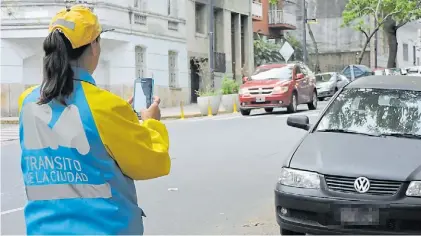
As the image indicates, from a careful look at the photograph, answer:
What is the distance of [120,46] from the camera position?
27172mm

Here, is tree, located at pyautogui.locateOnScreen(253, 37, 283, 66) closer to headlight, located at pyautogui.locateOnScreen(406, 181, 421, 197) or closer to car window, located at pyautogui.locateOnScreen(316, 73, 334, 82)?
car window, located at pyautogui.locateOnScreen(316, 73, 334, 82)

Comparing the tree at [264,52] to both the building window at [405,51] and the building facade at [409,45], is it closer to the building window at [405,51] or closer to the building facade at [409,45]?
the building facade at [409,45]

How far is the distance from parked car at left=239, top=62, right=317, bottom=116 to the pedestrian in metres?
20.1

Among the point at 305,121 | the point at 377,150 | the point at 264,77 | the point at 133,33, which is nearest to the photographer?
the point at 377,150

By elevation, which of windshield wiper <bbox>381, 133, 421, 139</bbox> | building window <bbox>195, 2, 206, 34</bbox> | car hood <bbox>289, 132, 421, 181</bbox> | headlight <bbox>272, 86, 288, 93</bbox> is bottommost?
car hood <bbox>289, 132, 421, 181</bbox>

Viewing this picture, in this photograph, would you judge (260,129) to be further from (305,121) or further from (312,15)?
(312,15)

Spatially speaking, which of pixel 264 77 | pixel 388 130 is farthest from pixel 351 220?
pixel 264 77

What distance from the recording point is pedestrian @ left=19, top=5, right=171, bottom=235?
2.44 metres

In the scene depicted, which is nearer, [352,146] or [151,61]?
[352,146]

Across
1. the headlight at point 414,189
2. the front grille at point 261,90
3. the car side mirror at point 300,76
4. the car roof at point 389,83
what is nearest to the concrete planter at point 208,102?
the front grille at point 261,90

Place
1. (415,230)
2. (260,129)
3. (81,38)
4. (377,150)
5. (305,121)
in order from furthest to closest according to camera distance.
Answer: (260,129) → (305,121) → (377,150) → (415,230) → (81,38)

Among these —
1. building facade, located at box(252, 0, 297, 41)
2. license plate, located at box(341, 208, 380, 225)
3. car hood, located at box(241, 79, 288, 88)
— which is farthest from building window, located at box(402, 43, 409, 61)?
license plate, located at box(341, 208, 380, 225)

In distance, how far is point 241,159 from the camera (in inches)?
472

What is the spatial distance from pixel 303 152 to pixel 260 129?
11326 millimetres
